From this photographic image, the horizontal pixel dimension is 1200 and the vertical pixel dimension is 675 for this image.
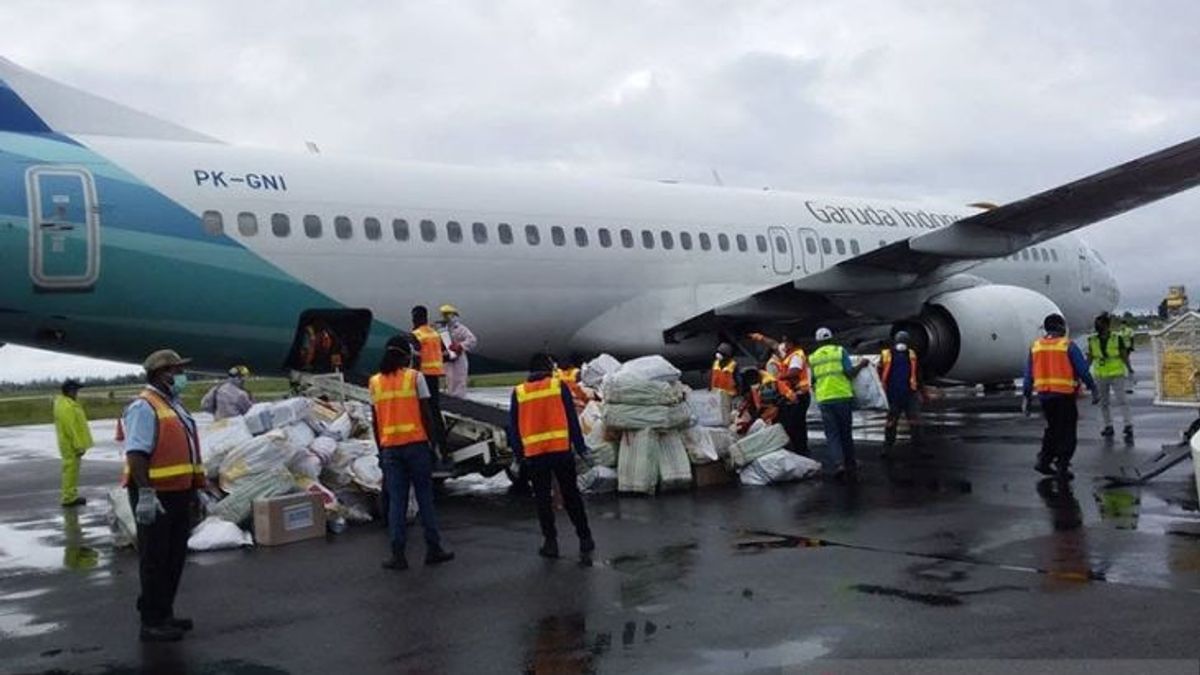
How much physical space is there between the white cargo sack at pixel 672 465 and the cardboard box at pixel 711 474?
168mm

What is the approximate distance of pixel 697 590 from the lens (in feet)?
22.1

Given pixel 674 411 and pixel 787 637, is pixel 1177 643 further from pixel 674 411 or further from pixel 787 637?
pixel 674 411

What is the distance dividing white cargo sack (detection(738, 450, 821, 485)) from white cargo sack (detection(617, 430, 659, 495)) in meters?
1.02

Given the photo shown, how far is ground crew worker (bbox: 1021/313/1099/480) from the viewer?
1070 centimetres

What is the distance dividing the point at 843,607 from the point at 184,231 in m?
9.42

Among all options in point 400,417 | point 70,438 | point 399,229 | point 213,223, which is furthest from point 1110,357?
point 70,438

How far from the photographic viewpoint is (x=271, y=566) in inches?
321

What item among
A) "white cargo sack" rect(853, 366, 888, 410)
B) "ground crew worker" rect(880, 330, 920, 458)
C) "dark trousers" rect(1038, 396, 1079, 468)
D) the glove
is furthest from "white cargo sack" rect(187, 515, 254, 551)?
"ground crew worker" rect(880, 330, 920, 458)

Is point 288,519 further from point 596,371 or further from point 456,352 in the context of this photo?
point 596,371

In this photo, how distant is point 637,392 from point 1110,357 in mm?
6681

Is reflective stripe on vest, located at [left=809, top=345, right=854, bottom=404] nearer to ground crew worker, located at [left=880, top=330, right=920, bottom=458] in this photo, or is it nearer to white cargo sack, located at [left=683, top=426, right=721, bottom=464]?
white cargo sack, located at [left=683, top=426, right=721, bottom=464]

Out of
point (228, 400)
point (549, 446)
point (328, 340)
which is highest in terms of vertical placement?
point (328, 340)

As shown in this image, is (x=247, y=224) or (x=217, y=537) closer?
(x=217, y=537)

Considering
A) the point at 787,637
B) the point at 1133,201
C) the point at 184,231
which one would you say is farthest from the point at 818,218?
the point at 787,637
